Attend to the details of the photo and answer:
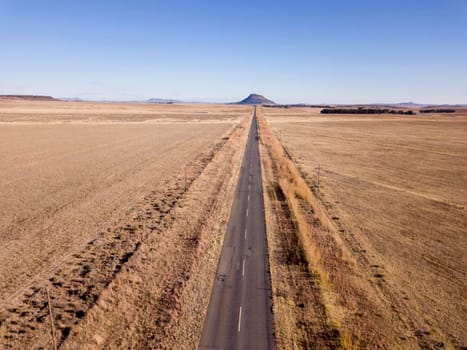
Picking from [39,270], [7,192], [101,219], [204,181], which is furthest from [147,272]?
[7,192]

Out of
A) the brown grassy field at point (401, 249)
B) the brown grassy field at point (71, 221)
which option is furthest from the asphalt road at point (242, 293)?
the brown grassy field at point (71, 221)

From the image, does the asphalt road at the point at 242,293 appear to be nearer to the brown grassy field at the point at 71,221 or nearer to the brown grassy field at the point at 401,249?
the brown grassy field at the point at 401,249

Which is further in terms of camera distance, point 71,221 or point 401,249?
point 71,221

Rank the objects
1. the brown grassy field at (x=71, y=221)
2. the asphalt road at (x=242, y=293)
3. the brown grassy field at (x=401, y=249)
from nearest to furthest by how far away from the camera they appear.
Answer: the asphalt road at (x=242, y=293) → the brown grassy field at (x=401, y=249) → the brown grassy field at (x=71, y=221)

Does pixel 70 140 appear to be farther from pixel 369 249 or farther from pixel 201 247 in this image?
pixel 369 249

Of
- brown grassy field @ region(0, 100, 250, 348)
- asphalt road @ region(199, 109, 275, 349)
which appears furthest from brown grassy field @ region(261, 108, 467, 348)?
brown grassy field @ region(0, 100, 250, 348)

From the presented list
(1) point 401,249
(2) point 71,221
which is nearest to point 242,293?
(1) point 401,249

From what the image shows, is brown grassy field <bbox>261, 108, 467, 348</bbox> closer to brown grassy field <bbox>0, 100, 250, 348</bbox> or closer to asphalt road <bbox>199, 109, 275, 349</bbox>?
asphalt road <bbox>199, 109, 275, 349</bbox>

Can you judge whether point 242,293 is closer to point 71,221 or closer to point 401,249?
point 401,249

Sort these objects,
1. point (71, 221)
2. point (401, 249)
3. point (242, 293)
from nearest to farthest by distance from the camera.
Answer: point (242, 293) < point (401, 249) < point (71, 221)
